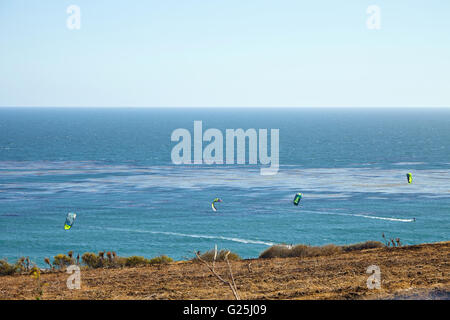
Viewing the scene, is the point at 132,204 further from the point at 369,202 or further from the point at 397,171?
the point at 397,171

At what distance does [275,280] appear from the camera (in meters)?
20.2

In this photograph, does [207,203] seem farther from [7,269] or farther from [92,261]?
[7,269]

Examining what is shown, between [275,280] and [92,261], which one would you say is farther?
[92,261]

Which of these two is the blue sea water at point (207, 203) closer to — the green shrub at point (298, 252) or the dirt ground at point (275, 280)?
the green shrub at point (298, 252)

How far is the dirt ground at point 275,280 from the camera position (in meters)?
17.2

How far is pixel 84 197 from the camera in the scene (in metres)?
72.9
